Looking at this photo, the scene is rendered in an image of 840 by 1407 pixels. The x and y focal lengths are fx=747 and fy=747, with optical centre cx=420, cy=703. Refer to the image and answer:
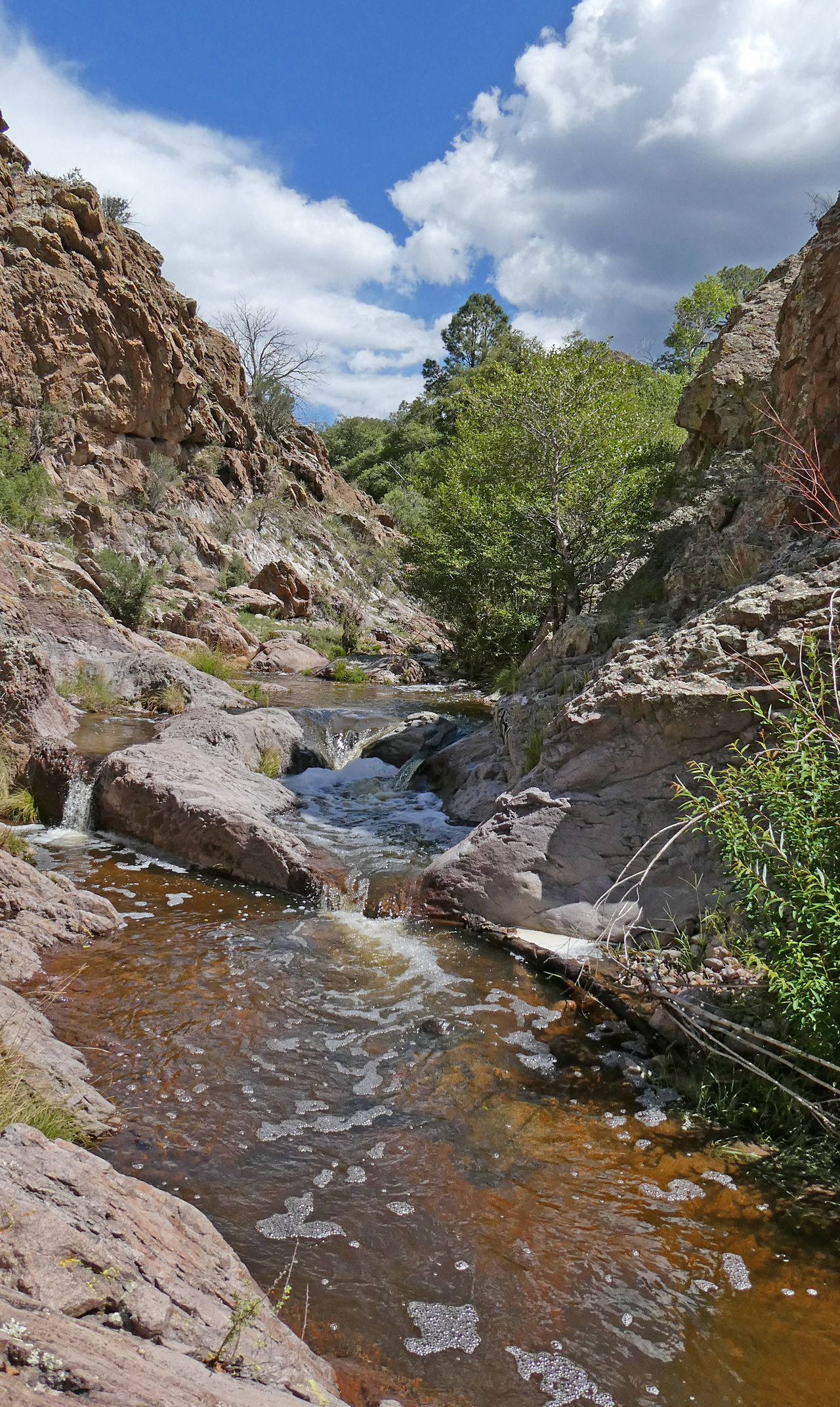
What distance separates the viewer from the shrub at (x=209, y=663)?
53.6ft

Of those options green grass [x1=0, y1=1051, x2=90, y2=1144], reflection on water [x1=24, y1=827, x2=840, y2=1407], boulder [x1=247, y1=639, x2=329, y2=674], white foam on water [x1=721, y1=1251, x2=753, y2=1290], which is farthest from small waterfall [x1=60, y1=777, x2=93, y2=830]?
boulder [x1=247, y1=639, x2=329, y2=674]

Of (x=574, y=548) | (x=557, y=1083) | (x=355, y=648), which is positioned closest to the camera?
(x=557, y=1083)

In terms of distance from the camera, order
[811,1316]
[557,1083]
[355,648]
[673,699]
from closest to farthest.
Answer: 1. [811,1316]
2. [557,1083]
3. [673,699]
4. [355,648]

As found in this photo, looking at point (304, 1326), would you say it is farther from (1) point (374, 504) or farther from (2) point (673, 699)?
(1) point (374, 504)

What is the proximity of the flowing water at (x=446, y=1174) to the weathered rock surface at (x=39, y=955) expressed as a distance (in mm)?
185

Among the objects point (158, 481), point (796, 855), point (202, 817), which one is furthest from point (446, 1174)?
point (158, 481)

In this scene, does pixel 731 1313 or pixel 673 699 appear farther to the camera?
pixel 673 699

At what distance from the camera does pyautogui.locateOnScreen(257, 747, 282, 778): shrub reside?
10.5 m

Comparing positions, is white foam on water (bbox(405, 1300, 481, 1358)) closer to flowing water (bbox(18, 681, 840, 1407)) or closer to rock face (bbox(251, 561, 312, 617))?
flowing water (bbox(18, 681, 840, 1407))

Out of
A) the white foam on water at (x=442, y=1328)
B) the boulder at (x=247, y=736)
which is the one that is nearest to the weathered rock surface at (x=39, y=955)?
the white foam on water at (x=442, y=1328)

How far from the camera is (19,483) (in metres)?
18.2

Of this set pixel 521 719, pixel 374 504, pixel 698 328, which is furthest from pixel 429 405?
pixel 521 719

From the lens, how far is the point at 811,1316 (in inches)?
108

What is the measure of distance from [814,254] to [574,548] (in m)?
5.65
